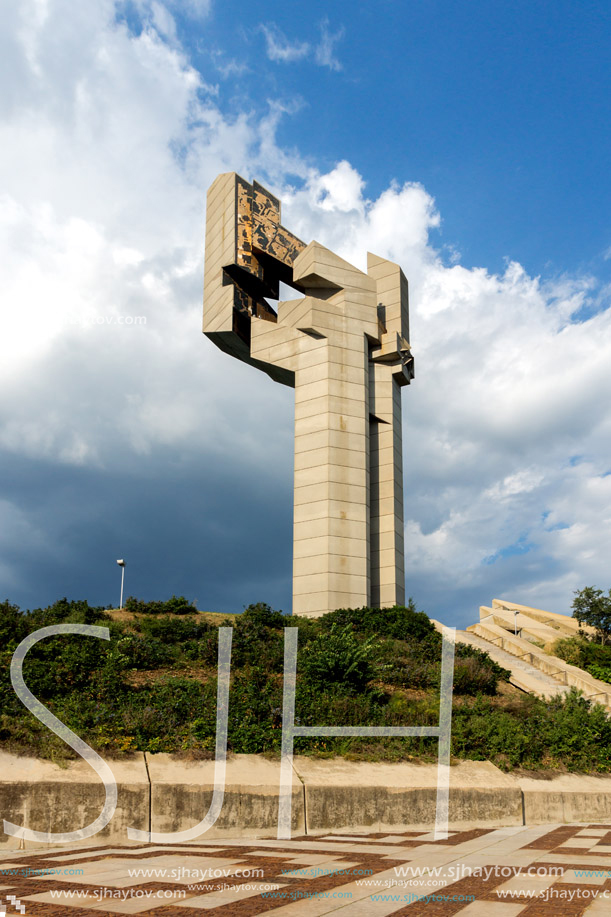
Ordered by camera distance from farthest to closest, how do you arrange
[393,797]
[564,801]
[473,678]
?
[473,678] < [564,801] < [393,797]

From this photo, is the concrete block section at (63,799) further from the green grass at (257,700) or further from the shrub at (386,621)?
the shrub at (386,621)

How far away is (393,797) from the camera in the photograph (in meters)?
10.1

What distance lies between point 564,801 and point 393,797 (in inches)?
124

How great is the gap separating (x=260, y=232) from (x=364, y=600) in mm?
17043

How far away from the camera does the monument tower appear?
2639 cm

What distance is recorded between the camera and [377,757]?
11.2 meters

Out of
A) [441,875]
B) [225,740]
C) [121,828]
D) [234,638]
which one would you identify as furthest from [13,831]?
[234,638]

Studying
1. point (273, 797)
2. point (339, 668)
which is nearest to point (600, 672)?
point (339, 668)

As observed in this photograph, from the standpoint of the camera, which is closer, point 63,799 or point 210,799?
point 63,799

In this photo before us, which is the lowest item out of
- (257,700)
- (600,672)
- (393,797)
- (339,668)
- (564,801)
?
(564,801)

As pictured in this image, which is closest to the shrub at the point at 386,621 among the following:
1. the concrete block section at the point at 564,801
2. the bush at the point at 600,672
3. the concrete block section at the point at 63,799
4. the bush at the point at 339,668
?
the bush at the point at 600,672

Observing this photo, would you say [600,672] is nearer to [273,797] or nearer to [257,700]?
[257,700]

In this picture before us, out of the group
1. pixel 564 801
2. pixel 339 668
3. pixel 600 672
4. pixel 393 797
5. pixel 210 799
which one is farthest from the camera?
pixel 600 672

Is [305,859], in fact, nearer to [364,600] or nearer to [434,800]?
[434,800]
